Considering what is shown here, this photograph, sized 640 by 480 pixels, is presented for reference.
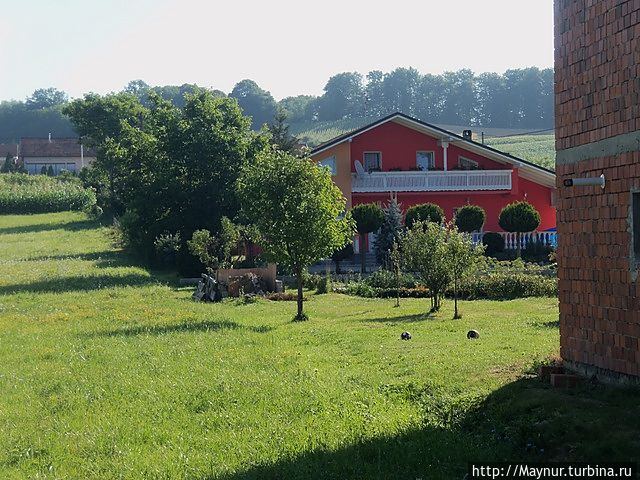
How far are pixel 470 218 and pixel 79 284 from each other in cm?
1695

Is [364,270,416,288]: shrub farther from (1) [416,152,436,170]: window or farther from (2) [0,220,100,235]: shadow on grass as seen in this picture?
(2) [0,220,100,235]: shadow on grass

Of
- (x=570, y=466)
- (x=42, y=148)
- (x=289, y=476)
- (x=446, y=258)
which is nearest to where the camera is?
(x=570, y=466)

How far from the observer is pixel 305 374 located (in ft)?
45.5

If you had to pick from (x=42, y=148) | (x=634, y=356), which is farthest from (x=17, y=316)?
(x=42, y=148)

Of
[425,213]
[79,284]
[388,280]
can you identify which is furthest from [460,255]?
[425,213]

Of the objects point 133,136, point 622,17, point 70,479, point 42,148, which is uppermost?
point 42,148

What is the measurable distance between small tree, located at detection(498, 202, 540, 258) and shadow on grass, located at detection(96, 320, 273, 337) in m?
20.2

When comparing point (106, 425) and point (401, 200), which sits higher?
point (401, 200)

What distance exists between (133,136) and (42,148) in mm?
77943

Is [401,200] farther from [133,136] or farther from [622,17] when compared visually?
[622,17]

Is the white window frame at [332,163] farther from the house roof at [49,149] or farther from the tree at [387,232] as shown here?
the house roof at [49,149]

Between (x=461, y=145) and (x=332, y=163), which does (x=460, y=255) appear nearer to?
(x=332, y=163)

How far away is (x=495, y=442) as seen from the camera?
30.7 feet

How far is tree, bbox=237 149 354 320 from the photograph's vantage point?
→ 930 inches
